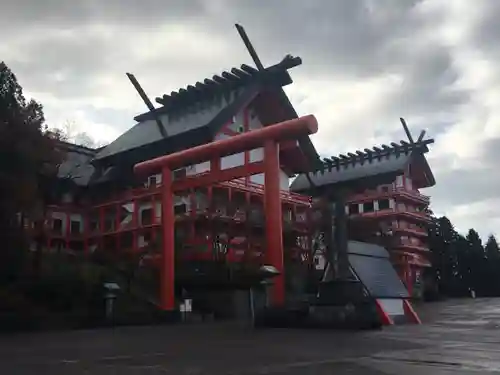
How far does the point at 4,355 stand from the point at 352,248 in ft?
37.7

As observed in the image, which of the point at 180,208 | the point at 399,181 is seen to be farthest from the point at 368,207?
the point at 180,208

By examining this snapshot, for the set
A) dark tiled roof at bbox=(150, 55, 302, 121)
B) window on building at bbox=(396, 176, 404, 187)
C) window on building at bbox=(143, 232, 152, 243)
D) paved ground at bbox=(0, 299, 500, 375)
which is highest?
dark tiled roof at bbox=(150, 55, 302, 121)

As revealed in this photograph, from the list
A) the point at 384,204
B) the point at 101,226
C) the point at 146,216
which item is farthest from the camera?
the point at 384,204

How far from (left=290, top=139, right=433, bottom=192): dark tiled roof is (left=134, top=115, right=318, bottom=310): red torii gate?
2491 centimetres

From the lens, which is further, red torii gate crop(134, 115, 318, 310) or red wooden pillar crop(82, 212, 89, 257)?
red wooden pillar crop(82, 212, 89, 257)

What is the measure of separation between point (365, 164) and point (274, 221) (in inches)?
1240

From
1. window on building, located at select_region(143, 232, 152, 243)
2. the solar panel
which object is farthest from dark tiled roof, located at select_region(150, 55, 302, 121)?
the solar panel

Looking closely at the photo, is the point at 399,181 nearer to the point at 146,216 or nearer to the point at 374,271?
the point at 146,216

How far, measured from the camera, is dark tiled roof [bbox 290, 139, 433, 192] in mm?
45406

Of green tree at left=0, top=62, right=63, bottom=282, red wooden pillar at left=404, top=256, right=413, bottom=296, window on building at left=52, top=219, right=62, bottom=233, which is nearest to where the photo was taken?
green tree at left=0, top=62, right=63, bottom=282

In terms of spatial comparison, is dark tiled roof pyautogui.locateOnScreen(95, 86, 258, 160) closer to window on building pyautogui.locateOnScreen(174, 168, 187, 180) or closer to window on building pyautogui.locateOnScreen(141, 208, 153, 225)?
window on building pyautogui.locateOnScreen(174, 168, 187, 180)

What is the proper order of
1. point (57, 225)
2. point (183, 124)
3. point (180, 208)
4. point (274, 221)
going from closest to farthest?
point (274, 221) < point (180, 208) < point (183, 124) < point (57, 225)

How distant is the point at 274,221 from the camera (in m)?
17.1

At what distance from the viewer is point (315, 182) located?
48.5 meters
